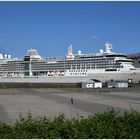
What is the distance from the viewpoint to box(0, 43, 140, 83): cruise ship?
2717 inches

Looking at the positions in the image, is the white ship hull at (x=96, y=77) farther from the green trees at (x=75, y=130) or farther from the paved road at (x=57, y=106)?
the green trees at (x=75, y=130)

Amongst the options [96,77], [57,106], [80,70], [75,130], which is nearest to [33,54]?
[80,70]

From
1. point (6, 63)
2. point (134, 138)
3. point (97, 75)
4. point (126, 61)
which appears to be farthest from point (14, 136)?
point (6, 63)

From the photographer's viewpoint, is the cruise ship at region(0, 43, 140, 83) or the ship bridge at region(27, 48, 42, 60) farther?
the ship bridge at region(27, 48, 42, 60)

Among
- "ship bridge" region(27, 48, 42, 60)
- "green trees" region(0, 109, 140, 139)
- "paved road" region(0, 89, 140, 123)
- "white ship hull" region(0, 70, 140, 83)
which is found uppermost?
"ship bridge" region(27, 48, 42, 60)

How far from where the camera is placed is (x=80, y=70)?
230ft

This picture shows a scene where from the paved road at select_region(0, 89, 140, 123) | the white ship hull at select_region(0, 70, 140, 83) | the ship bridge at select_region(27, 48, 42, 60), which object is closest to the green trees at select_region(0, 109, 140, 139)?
the paved road at select_region(0, 89, 140, 123)

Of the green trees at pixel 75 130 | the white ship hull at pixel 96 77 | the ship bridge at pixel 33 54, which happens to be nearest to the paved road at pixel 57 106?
the green trees at pixel 75 130

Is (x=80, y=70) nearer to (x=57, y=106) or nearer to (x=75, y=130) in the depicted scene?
(x=57, y=106)

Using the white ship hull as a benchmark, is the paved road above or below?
below

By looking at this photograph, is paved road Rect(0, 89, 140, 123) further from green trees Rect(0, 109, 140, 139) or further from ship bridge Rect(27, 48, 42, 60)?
ship bridge Rect(27, 48, 42, 60)

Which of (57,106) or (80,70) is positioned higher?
(80,70)

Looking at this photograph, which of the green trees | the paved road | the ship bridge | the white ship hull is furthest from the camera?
the ship bridge

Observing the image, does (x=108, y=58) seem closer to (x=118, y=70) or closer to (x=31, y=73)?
(x=118, y=70)
